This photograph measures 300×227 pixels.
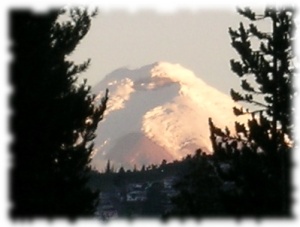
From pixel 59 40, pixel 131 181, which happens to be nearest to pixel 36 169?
pixel 59 40

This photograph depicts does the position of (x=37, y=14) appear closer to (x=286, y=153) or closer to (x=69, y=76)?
(x=69, y=76)

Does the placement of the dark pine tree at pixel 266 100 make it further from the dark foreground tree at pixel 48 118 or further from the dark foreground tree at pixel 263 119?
the dark foreground tree at pixel 48 118

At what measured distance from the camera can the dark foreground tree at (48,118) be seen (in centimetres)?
1190

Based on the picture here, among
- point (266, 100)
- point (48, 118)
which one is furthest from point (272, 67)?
point (48, 118)

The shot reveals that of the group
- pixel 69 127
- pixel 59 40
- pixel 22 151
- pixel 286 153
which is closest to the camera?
pixel 22 151

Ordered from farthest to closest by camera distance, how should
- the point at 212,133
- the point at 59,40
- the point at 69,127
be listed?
the point at 212,133, the point at 59,40, the point at 69,127

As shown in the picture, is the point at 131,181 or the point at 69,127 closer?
the point at 69,127

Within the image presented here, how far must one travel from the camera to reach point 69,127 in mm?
15156

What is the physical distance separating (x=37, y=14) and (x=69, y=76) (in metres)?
3.85

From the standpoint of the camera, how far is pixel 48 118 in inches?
529

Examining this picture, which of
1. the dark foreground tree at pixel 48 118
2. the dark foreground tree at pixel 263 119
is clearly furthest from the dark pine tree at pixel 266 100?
the dark foreground tree at pixel 48 118

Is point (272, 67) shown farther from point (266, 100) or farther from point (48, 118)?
point (48, 118)

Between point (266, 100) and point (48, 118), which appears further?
point (266, 100)

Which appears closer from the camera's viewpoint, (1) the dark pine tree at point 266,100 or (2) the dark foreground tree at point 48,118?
(2) the dark foreground tree at point 48,118
